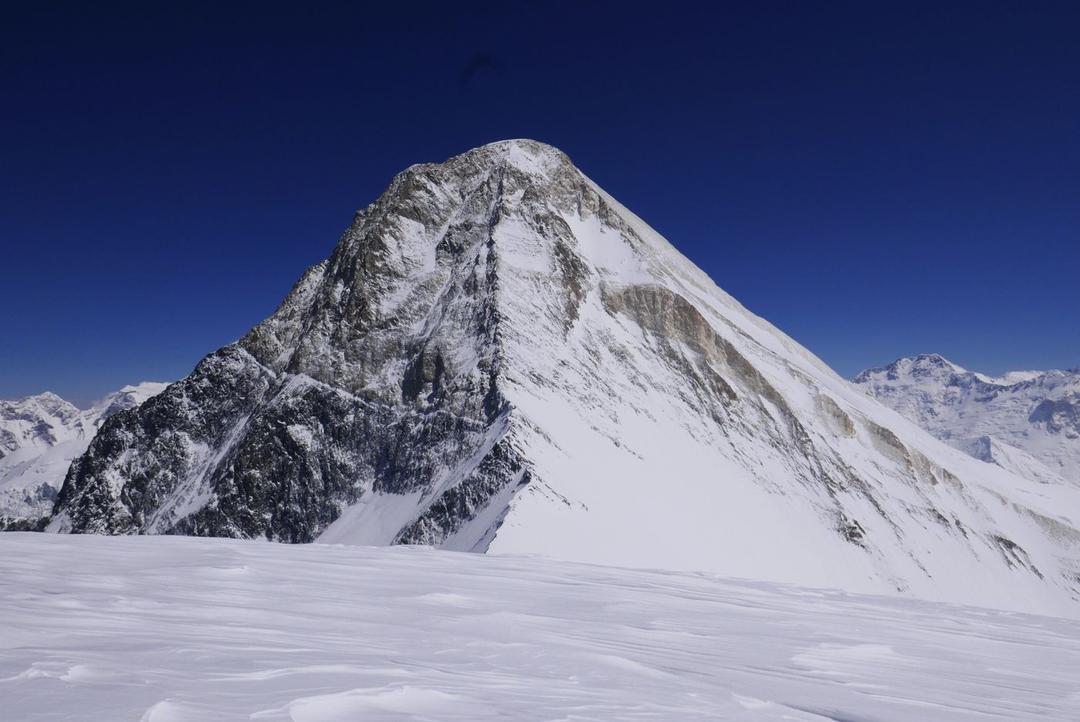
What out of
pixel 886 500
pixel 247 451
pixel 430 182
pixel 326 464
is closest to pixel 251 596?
pixel 326 464

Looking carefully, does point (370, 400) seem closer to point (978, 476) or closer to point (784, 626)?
point (784, 626)

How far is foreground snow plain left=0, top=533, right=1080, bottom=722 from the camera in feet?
14.5

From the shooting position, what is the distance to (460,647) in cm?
621

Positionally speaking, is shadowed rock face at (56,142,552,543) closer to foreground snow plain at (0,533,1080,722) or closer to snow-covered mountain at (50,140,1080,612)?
snow-covered mountain at (50,140,1080,612)

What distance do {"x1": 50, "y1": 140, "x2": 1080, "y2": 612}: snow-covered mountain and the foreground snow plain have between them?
86.5 feet

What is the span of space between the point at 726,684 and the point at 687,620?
2.72 m

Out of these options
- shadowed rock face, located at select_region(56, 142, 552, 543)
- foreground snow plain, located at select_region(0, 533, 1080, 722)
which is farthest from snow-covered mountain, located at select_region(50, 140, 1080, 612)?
foreground snow plain, located at select_region(0, 533, 1080, 722)

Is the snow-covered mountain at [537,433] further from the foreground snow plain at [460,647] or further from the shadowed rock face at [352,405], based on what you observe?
the foreground snow plain at [460,647]

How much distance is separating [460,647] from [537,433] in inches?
1703

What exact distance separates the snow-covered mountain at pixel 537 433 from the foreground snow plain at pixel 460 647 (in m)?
26.4

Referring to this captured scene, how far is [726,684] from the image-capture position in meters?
5.72

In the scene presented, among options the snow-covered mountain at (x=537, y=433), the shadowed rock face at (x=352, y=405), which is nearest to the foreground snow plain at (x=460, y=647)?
the snow-covered mountain at (x=537, y=433)

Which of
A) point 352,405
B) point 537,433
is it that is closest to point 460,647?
point 537,433

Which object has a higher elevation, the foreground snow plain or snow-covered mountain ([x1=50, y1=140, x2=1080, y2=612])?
snow-covered mountain ([x1=50, y1=140, x2=1080, y2=612])
